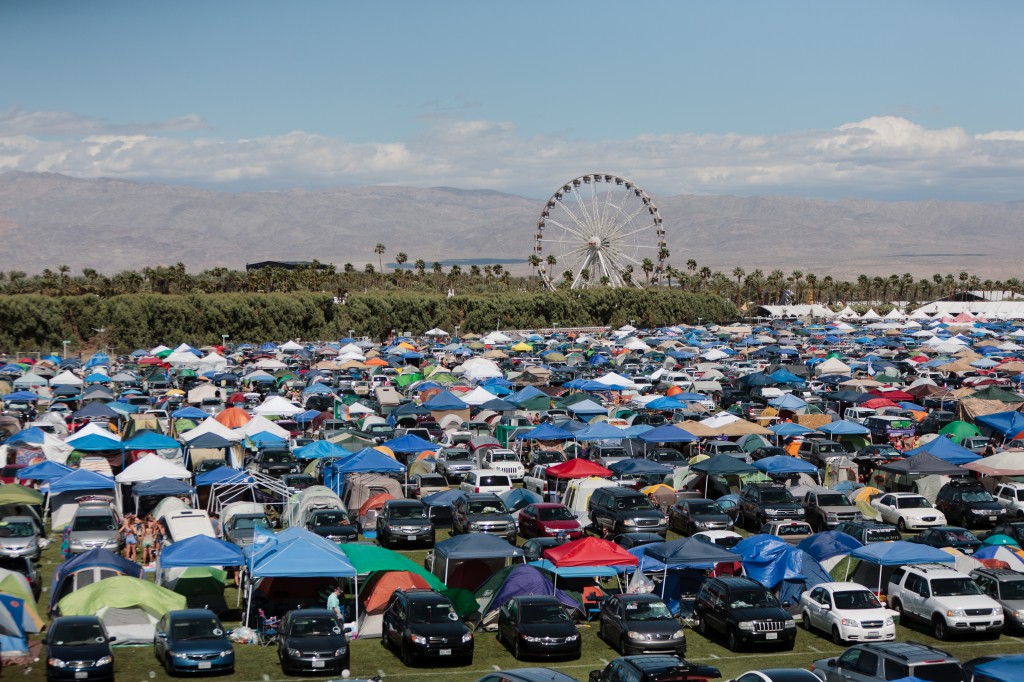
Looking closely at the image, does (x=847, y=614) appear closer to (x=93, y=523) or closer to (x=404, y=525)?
(x=404, y=525)

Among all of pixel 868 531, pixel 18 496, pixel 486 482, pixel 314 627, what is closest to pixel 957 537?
pixel 868 531

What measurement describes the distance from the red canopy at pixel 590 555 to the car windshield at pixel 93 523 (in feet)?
32.1

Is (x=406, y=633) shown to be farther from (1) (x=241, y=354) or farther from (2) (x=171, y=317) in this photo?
(2) (x=171, y=317)

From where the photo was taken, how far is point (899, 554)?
20156mm

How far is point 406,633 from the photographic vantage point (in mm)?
16922

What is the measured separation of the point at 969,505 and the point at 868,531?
528 centimetres

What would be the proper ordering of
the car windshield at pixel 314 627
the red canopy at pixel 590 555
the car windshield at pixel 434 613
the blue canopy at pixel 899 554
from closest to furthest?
1. the car windshield at pixel 314 627
2. the car windshield at pixel 434 613
3. the red canopy at pixel 590 555
4. the blue canopy at pixel 899 554

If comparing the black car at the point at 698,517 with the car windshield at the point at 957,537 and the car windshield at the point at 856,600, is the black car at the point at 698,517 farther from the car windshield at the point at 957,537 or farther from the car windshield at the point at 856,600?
the car windshield at the point at 856,600

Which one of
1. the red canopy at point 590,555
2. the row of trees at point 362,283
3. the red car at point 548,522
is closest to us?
the red canopy at point 590,555

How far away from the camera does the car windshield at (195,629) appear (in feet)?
53.8

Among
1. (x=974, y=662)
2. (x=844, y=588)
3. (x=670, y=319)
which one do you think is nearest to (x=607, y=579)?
(x=844, y=588)

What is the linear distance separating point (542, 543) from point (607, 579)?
1.98 meters

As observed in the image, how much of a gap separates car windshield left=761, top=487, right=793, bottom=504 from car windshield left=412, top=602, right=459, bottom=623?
11.2 m

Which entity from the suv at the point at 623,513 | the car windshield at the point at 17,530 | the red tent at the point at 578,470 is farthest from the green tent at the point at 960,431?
the car windshield at the point at 17,530
